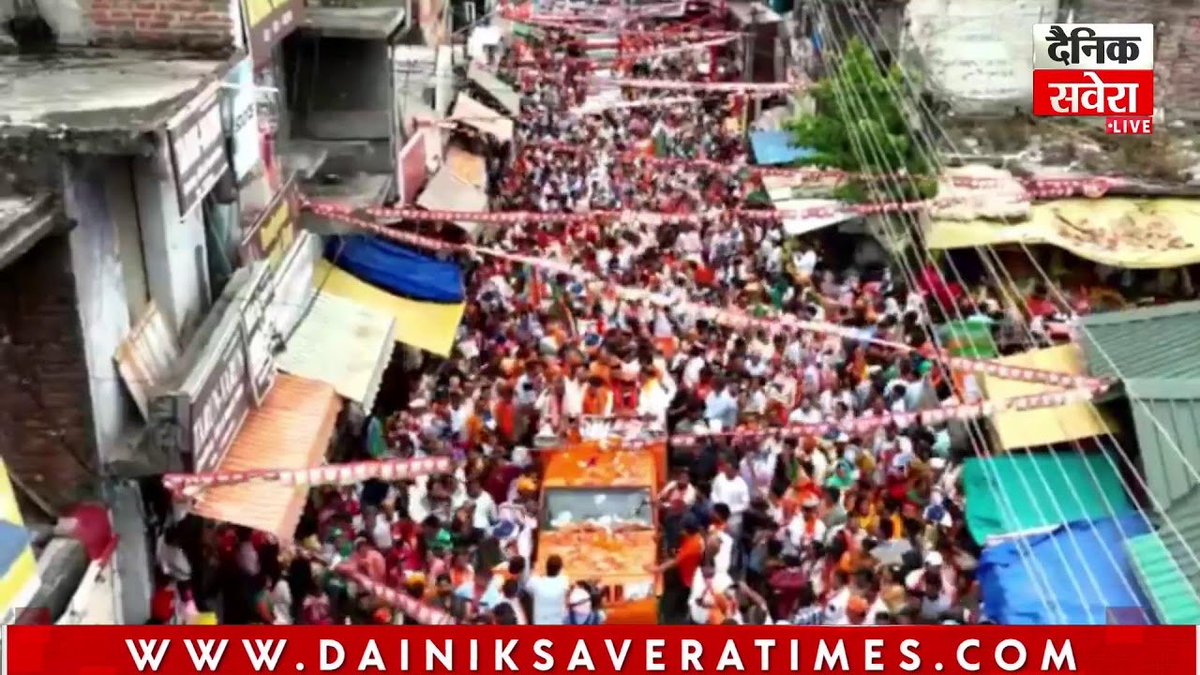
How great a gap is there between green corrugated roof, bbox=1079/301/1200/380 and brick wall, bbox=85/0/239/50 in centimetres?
899

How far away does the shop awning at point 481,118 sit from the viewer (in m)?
26.5

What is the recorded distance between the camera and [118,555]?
11.4 m

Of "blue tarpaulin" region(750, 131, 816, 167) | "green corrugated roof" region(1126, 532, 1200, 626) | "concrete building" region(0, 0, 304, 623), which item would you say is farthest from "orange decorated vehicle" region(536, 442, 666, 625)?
"blue tarpaulin" region(750, 131, 816, 167)

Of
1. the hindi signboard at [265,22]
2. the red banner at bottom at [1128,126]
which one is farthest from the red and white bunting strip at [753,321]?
the red banner at bottom at [1128,126]

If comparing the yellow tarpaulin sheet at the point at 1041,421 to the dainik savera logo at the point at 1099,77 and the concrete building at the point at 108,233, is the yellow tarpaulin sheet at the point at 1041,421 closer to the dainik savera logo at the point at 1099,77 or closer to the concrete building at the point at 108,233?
the concrete building at the point at 108,233

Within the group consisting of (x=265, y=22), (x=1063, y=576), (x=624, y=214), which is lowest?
(x=1063, y=576)

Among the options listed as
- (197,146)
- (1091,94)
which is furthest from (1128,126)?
(197,146)

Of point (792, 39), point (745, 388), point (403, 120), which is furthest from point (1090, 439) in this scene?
point (792, 39)

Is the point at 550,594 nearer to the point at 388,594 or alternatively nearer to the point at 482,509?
the point at 388,594

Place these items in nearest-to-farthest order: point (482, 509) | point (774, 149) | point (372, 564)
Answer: point (372, 564) → point (482, 509) → point (774, 149)

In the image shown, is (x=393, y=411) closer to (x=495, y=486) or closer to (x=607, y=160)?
(x=495, y=486)

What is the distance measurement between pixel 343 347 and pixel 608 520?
3900 millimetres

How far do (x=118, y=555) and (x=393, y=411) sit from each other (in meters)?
7.49

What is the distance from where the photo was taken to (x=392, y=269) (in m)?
18.6
